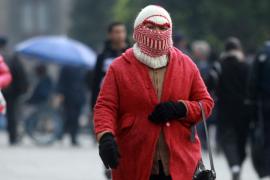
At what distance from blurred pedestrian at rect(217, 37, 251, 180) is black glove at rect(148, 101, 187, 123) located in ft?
25.0

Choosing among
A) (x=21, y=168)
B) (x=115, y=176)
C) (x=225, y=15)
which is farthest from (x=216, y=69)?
(x=225, y=15)

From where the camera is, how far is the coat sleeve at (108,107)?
8.11m

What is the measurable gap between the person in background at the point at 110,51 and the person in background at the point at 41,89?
1241cm

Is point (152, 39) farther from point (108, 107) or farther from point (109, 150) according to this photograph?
point (109, 150)

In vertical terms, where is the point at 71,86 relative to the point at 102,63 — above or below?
below

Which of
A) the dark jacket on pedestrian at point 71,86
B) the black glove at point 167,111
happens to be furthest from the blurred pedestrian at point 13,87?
the black glove at point 167,111

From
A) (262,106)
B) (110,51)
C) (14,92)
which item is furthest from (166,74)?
(14,92)

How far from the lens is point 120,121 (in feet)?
27.1

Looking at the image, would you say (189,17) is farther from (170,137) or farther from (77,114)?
(170,137)

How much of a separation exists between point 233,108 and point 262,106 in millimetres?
1861

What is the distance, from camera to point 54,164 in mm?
18984

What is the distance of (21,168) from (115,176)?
974 centimetres

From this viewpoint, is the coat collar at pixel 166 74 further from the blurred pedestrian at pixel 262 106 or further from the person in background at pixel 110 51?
the blurred pedestrian at pixel 262 106

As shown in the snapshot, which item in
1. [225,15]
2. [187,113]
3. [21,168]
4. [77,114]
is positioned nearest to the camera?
[187,113]
